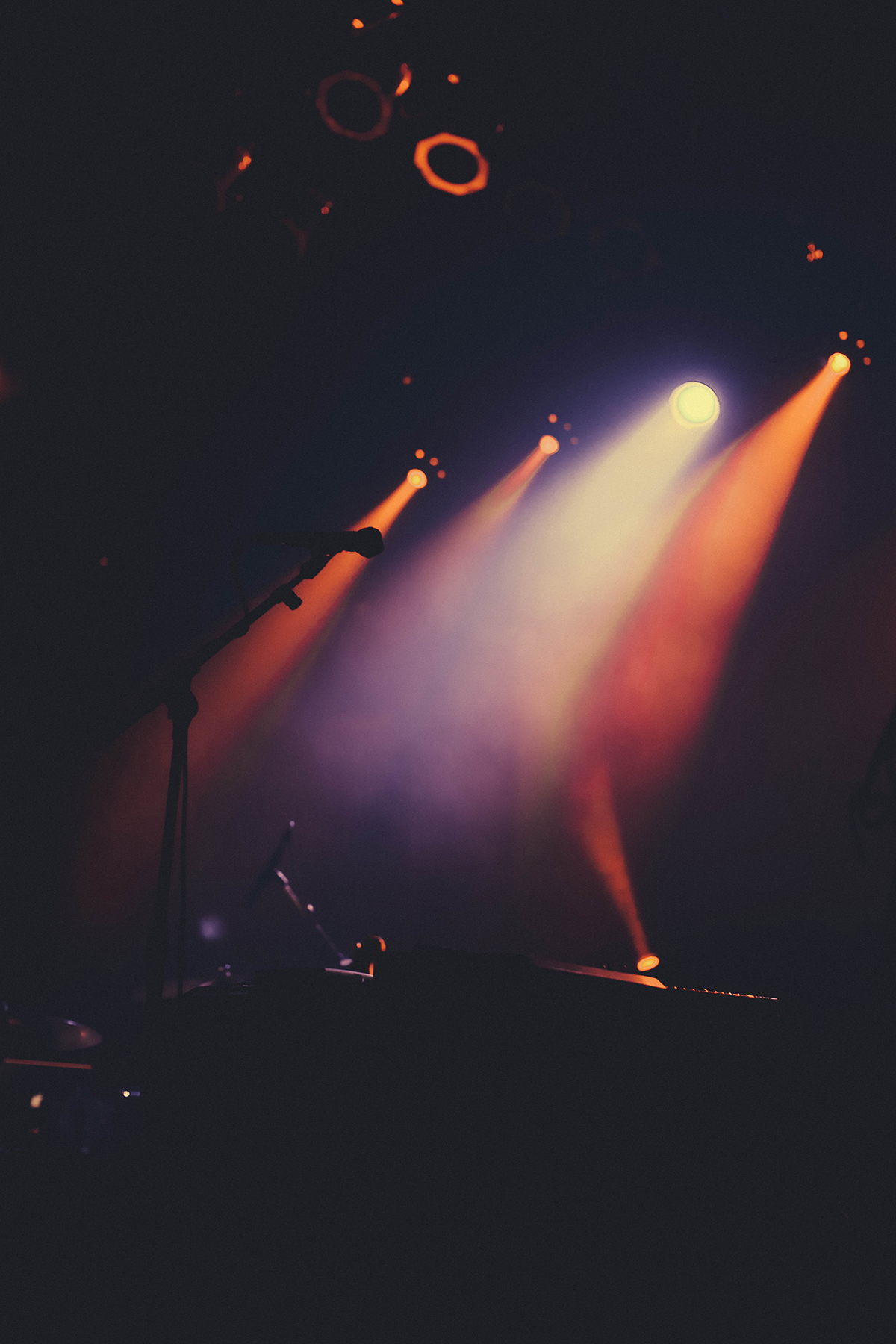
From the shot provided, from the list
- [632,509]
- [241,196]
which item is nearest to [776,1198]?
[241,196]

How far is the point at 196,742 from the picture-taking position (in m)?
5.65

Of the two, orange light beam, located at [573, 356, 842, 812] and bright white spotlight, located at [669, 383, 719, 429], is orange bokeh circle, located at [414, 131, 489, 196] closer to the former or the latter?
bright white spotlight, located at [669, 383, 719, 429]

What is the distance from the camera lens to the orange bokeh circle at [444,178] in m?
4.04

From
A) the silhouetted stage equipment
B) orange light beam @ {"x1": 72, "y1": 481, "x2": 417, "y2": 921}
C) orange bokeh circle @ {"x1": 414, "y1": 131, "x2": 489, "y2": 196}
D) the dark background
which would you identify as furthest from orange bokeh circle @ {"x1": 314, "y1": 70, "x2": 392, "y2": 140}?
the silhouetted stage equipment

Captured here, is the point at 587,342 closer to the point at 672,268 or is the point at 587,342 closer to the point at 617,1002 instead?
the point at 672,268

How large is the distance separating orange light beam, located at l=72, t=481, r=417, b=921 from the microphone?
3060 mm

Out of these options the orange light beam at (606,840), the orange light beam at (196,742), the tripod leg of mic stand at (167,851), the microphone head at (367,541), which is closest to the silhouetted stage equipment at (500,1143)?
the tripod leg of mic stand at (167,851)

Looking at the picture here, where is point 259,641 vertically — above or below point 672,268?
below

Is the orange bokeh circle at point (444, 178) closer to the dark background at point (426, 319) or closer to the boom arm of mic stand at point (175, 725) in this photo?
the dark background at point (426, 319)

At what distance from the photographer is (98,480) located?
4742mm

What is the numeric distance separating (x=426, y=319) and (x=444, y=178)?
1.09 metres

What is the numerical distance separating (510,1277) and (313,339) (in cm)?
502

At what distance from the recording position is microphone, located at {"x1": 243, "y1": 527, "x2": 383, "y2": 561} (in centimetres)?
229

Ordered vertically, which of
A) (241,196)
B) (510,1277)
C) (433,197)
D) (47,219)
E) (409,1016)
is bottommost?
(510,1277)
